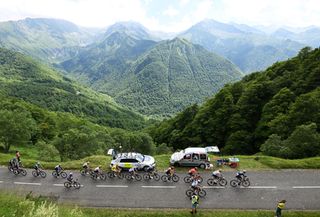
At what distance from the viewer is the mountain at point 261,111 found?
223ft

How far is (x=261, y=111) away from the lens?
279 feet

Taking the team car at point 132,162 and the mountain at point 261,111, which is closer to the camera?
the team car at point 132,162

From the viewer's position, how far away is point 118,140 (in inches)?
4060

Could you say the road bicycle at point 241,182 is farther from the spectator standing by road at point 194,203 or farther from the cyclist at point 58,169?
the cyclist at point 58,169

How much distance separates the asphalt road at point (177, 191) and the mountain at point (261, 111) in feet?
91.8

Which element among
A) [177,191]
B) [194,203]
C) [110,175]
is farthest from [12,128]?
[194,203]

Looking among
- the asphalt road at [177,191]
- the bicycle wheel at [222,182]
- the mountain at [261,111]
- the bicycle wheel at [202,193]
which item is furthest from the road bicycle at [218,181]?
the mountain at [261,111]

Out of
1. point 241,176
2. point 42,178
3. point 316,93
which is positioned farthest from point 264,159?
point 316,93

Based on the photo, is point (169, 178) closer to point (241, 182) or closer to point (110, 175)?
point (110, 175)

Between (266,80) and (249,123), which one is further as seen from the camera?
(266,80)

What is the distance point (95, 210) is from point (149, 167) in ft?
34.4

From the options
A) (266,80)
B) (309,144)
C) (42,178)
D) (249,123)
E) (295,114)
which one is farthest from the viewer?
(266,80)

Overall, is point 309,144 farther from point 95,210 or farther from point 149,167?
point 95,210

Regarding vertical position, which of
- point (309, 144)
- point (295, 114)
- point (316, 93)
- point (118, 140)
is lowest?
point (118, 140)
